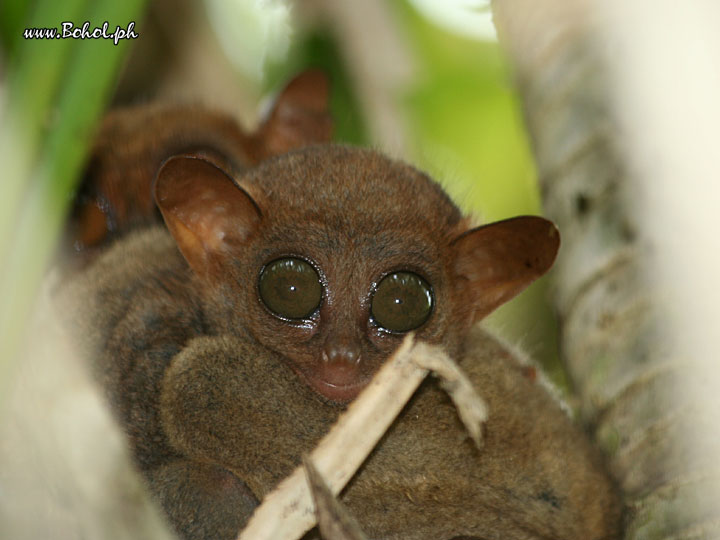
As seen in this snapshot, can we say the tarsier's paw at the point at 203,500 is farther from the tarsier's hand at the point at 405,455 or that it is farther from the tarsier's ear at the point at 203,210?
the tarsier's ear at the point at 203,210

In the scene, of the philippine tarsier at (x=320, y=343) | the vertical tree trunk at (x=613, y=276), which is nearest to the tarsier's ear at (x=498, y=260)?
the philippine tarsier at (x=320, y=343)

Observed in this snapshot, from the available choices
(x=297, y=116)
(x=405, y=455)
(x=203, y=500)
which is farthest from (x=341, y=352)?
(x=297, y=116)

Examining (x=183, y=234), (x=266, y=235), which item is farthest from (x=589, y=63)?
(x=183, y=234)

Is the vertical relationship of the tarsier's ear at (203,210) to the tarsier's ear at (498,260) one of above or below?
above

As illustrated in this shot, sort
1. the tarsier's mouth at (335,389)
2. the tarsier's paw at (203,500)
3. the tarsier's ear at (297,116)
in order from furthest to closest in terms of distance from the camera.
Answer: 1. the tarsier's ear at (297,116)
2. the tarsier's mouth at (335,389)
3. the tarsier's paw at (203,500)

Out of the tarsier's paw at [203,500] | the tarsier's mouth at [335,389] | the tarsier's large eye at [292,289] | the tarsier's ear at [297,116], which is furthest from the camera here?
the tarsier's ear at [297,116]

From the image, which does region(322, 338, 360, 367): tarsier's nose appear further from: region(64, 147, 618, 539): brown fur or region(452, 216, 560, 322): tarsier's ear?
region(452, 216, 560, 322): tarsier's ear

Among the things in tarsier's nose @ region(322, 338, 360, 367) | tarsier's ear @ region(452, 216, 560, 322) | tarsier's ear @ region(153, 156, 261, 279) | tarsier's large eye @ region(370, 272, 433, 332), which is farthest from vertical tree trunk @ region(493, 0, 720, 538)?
tarsier's ear @ region(153, 156, 261, 279)
